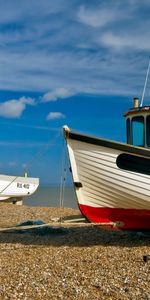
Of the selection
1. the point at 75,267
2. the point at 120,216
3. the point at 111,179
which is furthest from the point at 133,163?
the point at 75,267

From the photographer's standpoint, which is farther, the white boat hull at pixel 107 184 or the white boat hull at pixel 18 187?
the white boat hull at pixel 18 187

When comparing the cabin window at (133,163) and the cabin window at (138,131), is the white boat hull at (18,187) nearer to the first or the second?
the cabin window at (138,131)

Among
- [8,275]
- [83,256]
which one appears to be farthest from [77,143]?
[8,275]

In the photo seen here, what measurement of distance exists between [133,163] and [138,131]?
4.74 feet

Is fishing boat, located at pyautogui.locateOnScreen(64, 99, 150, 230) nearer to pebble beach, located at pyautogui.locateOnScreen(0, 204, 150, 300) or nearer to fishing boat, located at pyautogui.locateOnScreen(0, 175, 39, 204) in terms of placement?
pebble beach, located at pyautogui.locateOnScreen(0, 204, 150, 300)

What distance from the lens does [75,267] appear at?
27.9 feet

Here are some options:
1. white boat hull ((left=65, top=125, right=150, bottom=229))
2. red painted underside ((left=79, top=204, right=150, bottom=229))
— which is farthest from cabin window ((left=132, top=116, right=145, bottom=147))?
red painted underside ((left=79, top=204, right=150, bottom=229))

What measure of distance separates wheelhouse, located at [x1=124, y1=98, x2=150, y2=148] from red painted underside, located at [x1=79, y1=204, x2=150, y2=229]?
1565 millimetres

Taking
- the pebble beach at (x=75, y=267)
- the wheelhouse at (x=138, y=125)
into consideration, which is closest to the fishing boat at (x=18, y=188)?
the pebble beach at (x=75, y=267)

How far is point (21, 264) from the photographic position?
8.84 m

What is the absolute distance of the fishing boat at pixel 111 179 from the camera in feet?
33.3

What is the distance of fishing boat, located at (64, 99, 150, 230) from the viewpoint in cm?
1014

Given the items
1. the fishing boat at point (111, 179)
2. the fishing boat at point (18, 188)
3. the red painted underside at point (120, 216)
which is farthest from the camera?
the fishing boat at point (18, 188)

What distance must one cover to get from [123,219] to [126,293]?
384 cm
